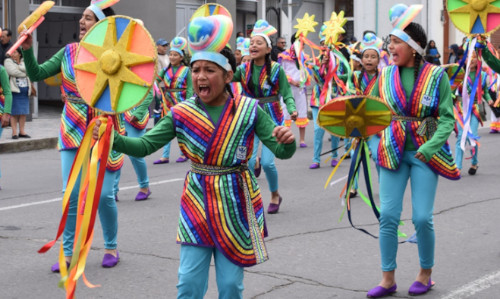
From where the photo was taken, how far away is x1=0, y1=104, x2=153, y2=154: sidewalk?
14.5 metres

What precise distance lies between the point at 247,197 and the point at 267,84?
14.5ft

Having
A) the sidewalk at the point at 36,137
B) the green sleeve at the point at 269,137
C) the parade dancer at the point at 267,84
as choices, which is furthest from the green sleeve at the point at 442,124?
the sidewalk at the point at 36,137

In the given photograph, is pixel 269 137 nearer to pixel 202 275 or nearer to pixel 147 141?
pixel 147 141

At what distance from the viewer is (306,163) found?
12.6 m

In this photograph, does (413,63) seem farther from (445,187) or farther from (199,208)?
(445,187)

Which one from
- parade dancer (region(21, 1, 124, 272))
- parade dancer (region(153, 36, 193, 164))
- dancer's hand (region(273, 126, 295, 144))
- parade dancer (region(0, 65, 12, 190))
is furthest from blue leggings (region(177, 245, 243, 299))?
parade dancer (region(153, 36, 193, 164))

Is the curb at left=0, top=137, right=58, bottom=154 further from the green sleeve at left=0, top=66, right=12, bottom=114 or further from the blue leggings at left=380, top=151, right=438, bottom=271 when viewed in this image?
the blue leggings at left=380, top=151, right=438, bottom=271

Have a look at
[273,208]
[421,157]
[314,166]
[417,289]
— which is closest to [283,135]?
[421,157]

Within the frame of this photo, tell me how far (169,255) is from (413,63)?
2435 millimetres

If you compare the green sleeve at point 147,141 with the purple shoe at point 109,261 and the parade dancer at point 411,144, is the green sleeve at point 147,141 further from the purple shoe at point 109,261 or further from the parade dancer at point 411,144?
the purple shoe at point 109,261

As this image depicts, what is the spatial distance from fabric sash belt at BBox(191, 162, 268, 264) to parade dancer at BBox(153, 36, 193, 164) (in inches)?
294

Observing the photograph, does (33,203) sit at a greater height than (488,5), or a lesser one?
lesser

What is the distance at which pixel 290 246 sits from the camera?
704 centimetres

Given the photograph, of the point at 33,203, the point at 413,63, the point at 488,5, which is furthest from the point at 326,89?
the point at 413,63
